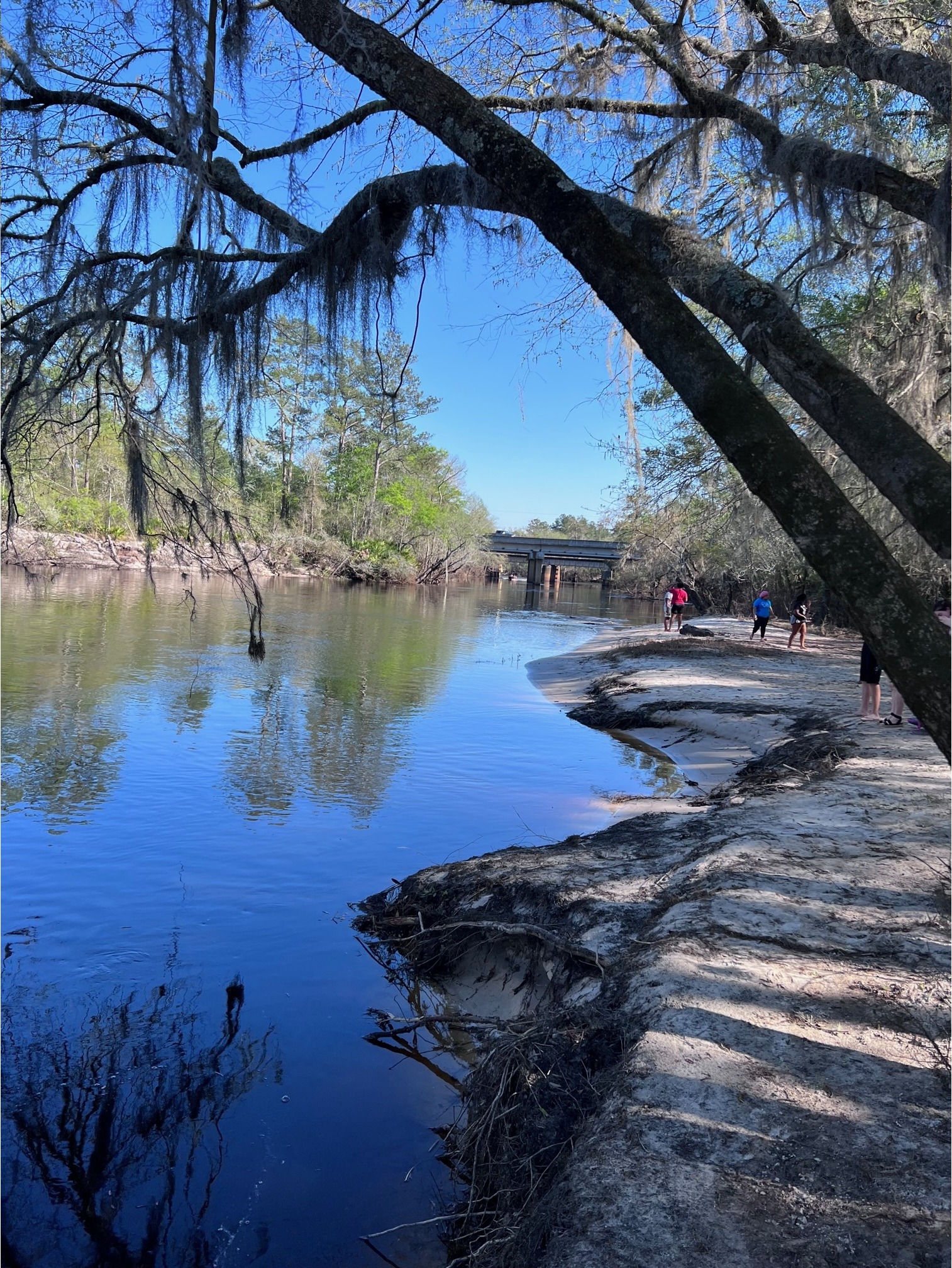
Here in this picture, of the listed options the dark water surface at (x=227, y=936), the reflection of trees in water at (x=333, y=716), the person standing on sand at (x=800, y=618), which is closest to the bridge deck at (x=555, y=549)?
the person standing on sand at (x=800, y=618)

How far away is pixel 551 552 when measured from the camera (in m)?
80.1

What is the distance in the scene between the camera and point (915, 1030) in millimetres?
3062

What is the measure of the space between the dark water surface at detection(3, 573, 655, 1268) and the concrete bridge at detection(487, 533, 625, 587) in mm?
54330

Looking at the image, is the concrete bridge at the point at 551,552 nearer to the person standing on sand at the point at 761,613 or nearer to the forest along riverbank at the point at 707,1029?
the person standing on sand at the point at 761,613

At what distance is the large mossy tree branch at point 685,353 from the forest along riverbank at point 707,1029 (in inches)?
58.9

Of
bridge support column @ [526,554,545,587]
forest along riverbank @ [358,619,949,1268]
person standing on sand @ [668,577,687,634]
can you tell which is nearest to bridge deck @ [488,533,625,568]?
bridge support column @ [526,554,545,587]

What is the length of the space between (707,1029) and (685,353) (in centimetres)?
245

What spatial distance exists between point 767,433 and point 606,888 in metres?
3.85

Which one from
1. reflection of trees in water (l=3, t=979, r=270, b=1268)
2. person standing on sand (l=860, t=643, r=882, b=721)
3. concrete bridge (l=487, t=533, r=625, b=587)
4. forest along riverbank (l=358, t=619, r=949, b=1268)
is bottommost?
reflection of trees in water (l=3, t=979, r=270, b=1268)

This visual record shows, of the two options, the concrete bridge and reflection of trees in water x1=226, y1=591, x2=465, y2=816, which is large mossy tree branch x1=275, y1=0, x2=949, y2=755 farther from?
the concrete bridge

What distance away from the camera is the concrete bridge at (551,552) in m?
69.9

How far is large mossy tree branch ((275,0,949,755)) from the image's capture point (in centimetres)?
179

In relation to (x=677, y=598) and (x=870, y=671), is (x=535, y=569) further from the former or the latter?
(x=870, y=671)

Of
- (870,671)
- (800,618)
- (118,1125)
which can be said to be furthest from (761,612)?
(118,1125)
